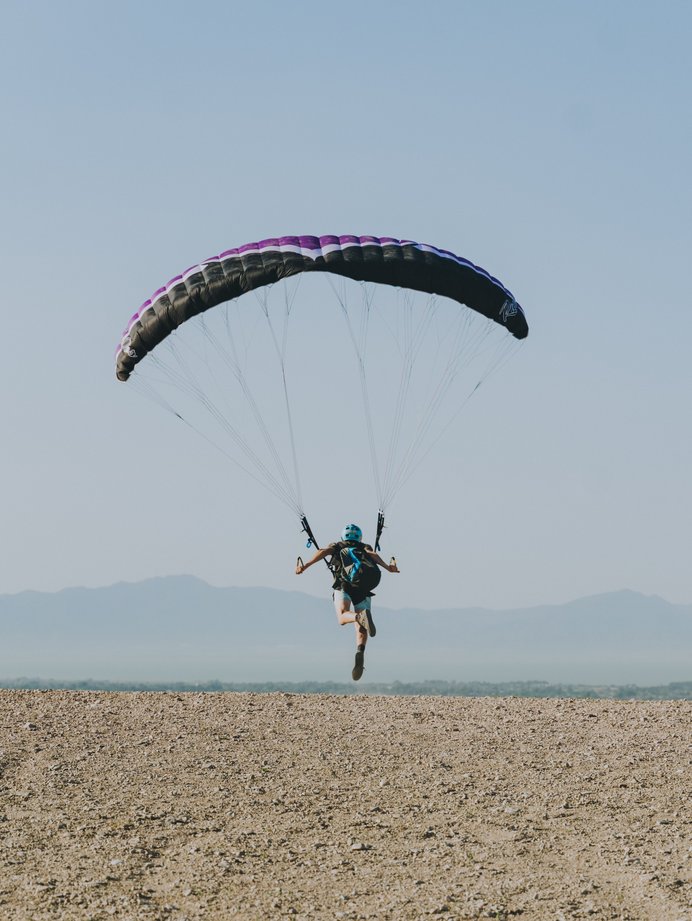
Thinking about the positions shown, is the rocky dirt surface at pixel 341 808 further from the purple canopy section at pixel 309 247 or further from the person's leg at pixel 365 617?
the purple canopy section at pixel 309 247

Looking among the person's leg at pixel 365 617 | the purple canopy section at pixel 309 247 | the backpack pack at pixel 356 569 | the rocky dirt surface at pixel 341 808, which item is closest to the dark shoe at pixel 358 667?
the person's leg at pixel 365 617

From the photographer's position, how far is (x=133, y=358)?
77.3 ft

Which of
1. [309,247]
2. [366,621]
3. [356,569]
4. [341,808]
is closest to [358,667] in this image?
[366,621]

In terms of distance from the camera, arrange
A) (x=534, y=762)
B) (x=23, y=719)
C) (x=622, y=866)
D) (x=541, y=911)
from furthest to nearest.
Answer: (x=23, y=719) < (x=534, y=762) < (x=622, y=866) < (x=541, y=911)

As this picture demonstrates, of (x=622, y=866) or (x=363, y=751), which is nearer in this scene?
(x=622, y=866)

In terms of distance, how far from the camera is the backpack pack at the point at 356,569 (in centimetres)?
2042

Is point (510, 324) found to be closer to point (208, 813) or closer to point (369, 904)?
point (208, 813)

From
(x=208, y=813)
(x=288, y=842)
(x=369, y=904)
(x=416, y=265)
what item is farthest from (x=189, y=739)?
(x=416, y=265)

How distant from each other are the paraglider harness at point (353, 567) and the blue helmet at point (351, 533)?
0.09m

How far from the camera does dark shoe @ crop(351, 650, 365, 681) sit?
66.3 ft

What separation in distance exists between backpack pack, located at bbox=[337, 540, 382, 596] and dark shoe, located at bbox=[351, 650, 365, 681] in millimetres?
1084

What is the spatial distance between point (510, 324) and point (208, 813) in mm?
12077

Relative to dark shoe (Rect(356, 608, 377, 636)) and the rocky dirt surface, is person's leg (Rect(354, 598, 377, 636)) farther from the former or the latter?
the rocky dirt surface

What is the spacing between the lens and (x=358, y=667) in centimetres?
2053
